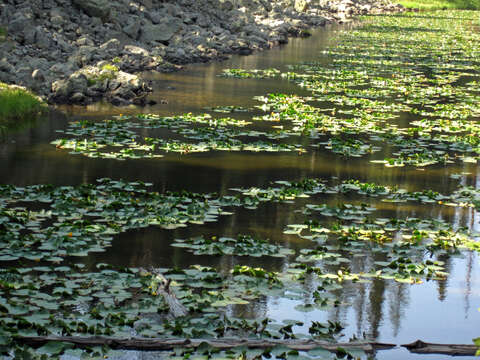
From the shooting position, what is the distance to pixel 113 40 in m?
33.5

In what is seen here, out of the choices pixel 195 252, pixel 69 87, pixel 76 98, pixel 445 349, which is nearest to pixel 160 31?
pixel 69 87

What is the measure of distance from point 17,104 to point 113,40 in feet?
43.2

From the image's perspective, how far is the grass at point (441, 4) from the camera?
96375 mm

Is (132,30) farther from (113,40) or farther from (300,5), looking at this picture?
(300,5)

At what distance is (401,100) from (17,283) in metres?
18.9

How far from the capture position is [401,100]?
26156 mm

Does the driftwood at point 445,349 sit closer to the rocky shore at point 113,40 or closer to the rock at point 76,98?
the rocky shore at point 113,40

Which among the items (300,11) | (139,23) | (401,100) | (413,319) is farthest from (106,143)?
(300,11)

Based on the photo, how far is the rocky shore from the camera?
24.3 m

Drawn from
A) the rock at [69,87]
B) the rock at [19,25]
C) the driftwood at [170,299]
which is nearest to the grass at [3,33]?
the rock at [19,25]

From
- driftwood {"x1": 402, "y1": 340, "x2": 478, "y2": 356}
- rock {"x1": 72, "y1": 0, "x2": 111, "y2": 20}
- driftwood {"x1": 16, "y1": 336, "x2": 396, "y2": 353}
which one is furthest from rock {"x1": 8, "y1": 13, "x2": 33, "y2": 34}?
driftwood {"x1": 402, "y1": 340, "x2": 478, "y2": 356}

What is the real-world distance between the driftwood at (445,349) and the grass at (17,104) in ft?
47.2

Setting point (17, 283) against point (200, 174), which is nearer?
point (17, 283)

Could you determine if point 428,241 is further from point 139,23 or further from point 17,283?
point 139,23
